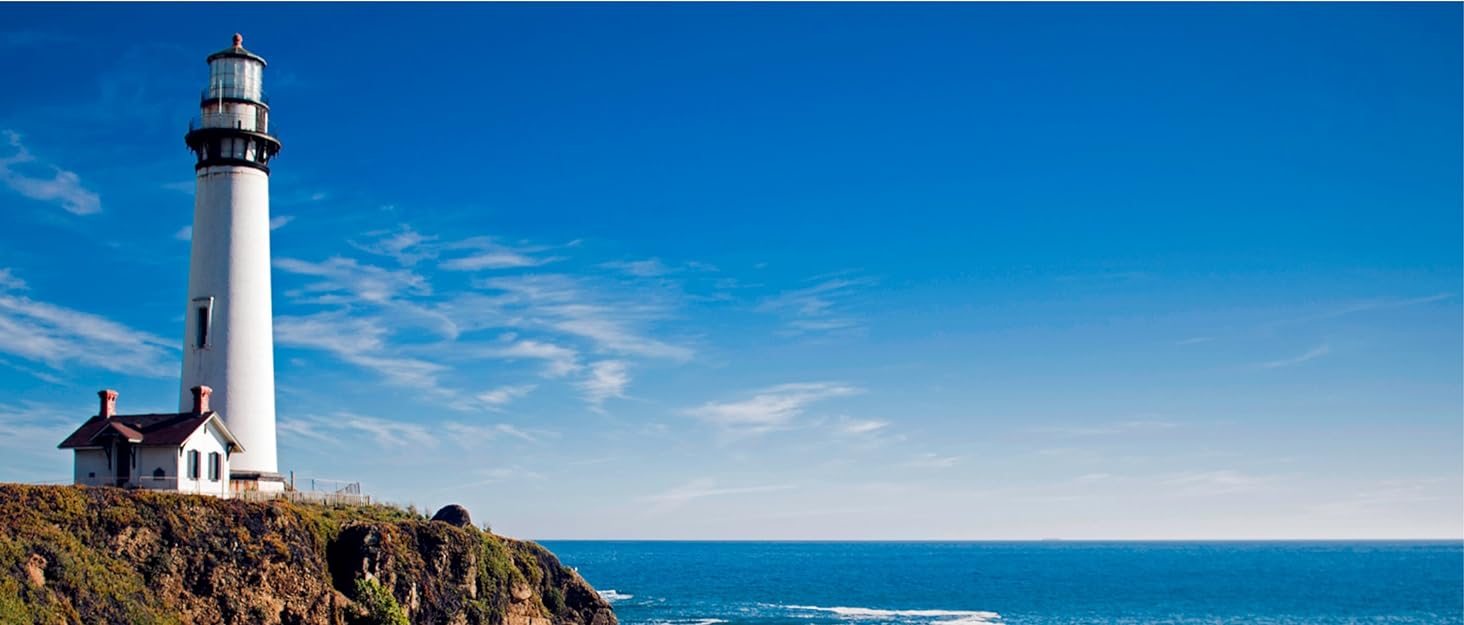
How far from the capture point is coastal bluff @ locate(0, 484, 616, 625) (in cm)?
3150

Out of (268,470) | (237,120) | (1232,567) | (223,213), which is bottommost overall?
(1232,567)

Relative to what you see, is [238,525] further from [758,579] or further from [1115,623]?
[758,579]

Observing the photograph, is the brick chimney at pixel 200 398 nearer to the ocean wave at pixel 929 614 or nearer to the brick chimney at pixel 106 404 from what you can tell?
the brick chimney at pixel 106 404

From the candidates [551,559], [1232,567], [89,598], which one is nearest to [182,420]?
[89,598]

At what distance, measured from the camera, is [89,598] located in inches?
1238

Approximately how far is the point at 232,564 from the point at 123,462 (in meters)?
6.55

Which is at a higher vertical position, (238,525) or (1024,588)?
(238,525)

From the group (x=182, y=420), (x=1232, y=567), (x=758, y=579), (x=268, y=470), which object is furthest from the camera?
(x=1232, y=567)

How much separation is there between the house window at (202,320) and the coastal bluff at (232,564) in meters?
7.45

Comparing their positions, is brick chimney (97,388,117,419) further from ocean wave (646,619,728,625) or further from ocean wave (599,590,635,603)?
ocean wave (599,590,635,603)

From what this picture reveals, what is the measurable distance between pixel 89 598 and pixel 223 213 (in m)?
17.0

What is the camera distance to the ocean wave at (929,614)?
78.6m

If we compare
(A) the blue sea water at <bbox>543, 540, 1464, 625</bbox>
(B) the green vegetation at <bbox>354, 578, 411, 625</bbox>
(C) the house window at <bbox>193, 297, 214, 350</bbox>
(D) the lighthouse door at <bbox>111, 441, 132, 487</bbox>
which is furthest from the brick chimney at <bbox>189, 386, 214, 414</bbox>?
(A) the blue sea water at <bbox>543, 540, 1464, 625</bbox>

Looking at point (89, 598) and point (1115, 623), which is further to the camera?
point (1115, 623)
